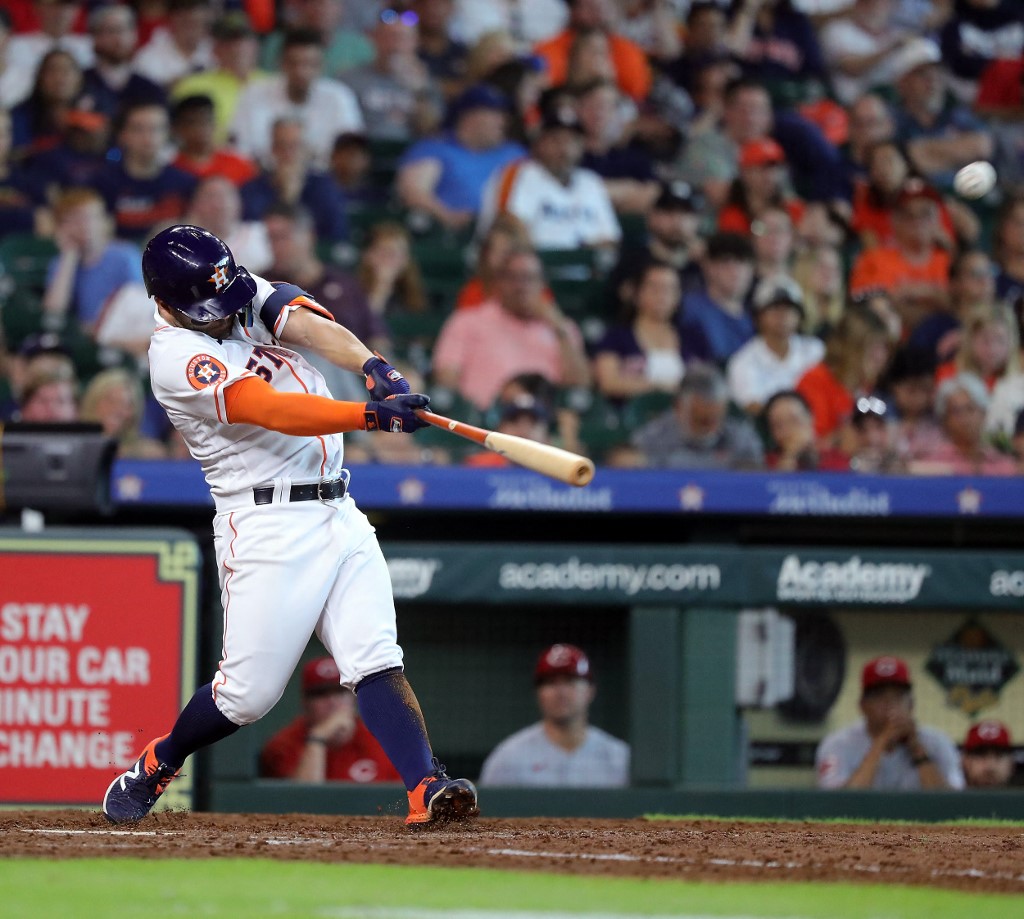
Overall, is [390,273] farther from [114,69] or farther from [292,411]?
[292,411]

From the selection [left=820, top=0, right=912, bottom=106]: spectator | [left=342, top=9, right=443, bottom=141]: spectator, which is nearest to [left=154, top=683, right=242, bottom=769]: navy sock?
[left=342, top=9, right=443, bottom=141]: spectator

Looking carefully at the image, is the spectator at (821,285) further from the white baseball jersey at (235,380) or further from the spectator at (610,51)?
the white baseball jersey at (235,380)

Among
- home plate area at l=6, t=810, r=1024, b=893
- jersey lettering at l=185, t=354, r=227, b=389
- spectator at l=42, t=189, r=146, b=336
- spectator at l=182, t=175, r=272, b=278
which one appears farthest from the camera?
spectator at l=182, t=175, r=272, b=278

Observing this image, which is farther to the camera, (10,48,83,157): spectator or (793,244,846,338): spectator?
(10,48,83,157): spectator

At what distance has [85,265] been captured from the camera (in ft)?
26.6

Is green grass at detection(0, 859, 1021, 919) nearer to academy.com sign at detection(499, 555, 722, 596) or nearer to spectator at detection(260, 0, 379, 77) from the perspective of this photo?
academy.com sign at detection(499, 555, 722, 596)

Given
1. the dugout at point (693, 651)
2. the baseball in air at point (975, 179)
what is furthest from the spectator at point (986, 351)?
the dugout at point (693, 651)

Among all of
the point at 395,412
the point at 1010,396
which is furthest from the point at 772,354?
the point at 395,412

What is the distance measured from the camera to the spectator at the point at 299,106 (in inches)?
352

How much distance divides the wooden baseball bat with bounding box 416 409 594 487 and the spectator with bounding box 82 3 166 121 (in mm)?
5591

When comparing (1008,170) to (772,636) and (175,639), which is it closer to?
(772,636)

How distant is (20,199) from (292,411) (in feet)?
17.9

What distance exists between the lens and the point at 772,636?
6637 mm

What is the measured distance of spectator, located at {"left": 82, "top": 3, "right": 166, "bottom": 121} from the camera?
350 inches
